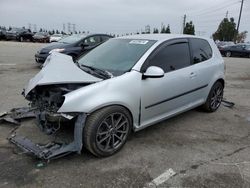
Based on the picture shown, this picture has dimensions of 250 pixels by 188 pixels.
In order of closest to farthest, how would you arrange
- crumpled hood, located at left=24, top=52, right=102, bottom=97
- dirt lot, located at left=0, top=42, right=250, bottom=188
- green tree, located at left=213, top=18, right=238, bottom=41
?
dirt lot, located at left=0, top=42, right=250, bottom=188, crumpled hood, located at left=24, top=52, right=102, bottom=97, green tree, located at left=213, top=18, right=238, bottom=41

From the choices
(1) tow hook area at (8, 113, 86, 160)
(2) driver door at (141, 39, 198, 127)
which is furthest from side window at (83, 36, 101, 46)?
(1) tow hook area at (8, 113, 86, 160)

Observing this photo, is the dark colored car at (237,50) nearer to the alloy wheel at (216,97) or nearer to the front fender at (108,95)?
the alloy wheel at (216,97)

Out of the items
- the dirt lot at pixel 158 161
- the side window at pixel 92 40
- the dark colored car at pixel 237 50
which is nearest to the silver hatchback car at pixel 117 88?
the dirt lot at pixel 158 161

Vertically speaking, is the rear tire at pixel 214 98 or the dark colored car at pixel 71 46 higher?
the dark colored car at pixel 71 46

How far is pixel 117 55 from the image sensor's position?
4363mm

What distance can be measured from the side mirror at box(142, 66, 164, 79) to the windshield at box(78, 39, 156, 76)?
251 millimetres

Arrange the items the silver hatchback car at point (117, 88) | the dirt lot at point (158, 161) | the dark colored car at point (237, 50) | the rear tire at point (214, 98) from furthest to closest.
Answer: the dark colored car at point (237, 50)
the rear tire at point (214, 98)
the silver hatchback car at point (117, 88)
the dirt lot at point (158, 161)

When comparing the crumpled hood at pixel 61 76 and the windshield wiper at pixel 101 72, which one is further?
the windshield wiper at pixel 101 72

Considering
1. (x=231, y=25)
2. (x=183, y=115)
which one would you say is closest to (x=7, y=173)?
(x=183, y=115)

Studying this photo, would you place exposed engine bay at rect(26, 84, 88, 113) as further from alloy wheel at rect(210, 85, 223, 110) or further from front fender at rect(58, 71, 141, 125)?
alloy wheel at rect(210, 85, 223, 110)

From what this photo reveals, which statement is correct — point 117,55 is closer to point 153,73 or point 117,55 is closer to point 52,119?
point 153,73

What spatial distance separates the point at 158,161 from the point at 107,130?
77cm

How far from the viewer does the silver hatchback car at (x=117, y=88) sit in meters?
3.36

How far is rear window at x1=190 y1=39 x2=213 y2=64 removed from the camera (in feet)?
Result: 16.2
